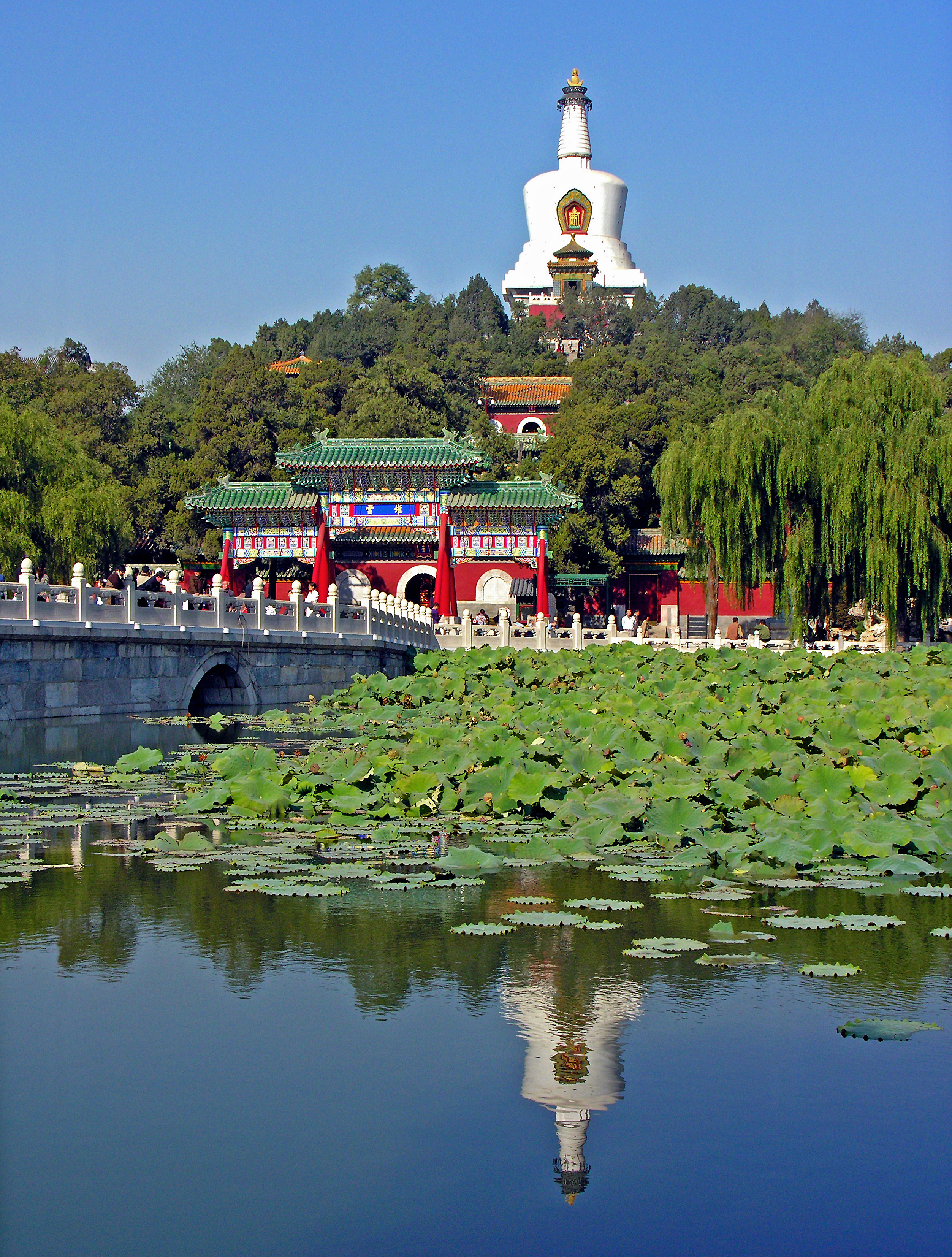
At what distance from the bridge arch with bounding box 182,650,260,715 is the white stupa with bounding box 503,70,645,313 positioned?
60276 mm

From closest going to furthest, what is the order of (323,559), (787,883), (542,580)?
(787,883) → (542,580) → (323,559)

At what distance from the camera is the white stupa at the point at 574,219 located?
80.1 meters

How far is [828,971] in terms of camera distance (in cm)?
587

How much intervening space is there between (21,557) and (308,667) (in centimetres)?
660

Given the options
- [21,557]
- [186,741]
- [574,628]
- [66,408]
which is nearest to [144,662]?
[186,741]

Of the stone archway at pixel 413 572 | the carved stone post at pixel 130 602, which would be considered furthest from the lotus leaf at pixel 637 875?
the stone archway at pixel 413 572

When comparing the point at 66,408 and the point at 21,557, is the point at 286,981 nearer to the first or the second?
the point at 21,557

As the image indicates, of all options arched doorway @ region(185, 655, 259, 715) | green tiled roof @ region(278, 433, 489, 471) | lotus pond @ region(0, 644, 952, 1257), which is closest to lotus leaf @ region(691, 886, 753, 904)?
lotus pond @ region(0, 644, 952, 1257)

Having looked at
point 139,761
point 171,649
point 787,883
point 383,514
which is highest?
point 383,514

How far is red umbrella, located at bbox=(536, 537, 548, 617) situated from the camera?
33.7m

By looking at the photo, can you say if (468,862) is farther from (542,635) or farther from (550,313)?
(550,313)

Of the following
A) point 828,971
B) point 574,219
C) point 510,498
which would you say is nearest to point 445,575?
point 510,498

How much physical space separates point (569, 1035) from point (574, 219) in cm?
8050

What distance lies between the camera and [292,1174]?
160 inches
